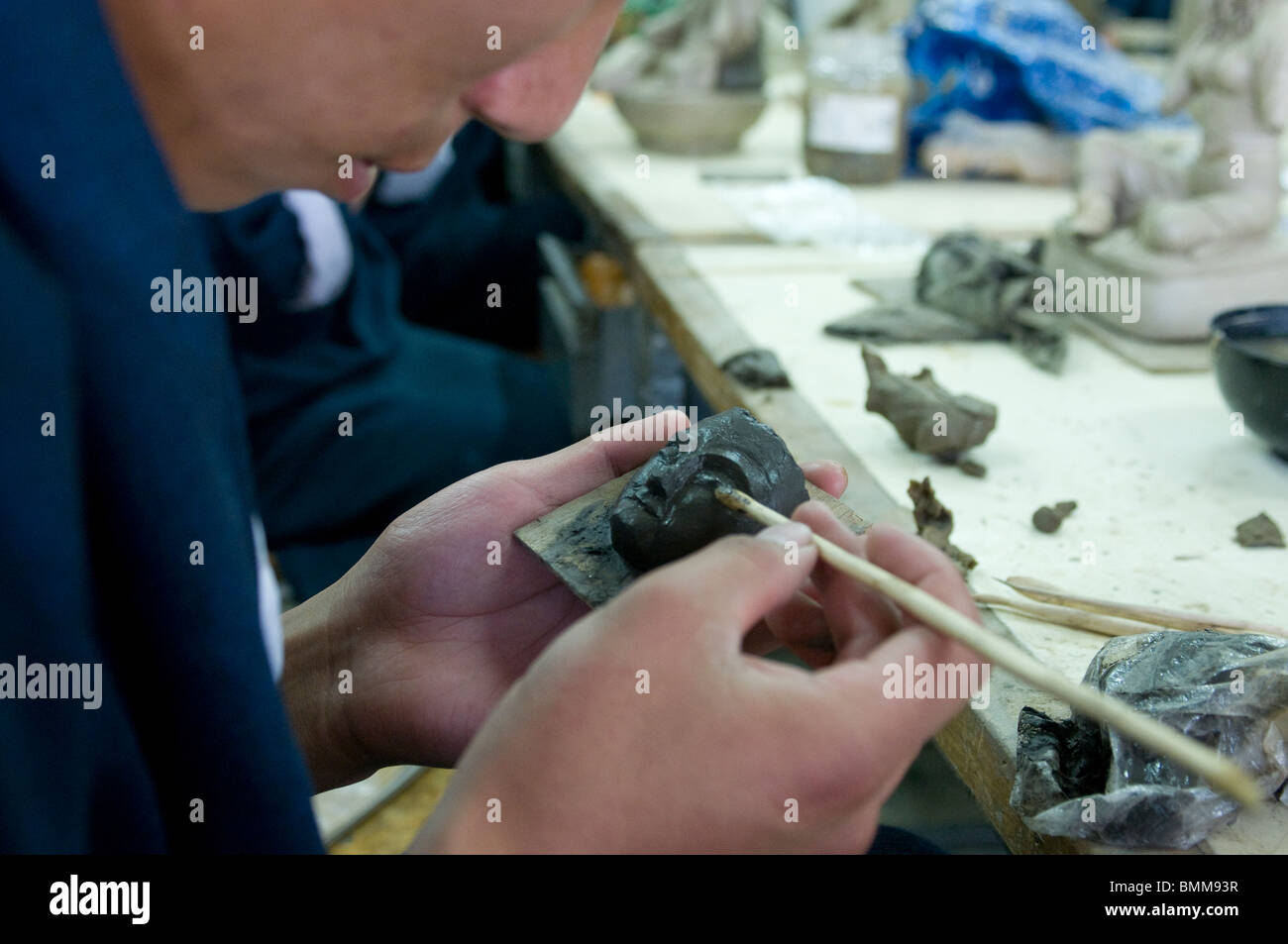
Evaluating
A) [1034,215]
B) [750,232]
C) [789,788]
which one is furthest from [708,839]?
[1034,215]

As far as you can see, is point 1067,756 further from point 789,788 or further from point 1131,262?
point 1131,262

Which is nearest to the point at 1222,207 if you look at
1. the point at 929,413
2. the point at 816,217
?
the point at 929,413

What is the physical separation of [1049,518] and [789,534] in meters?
0.53

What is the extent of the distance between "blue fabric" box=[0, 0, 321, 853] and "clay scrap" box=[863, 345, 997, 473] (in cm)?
85

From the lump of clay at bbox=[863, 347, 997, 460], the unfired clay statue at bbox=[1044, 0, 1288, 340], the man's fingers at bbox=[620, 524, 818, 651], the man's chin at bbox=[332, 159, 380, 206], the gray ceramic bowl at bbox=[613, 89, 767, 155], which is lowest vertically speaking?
the man's fingers at bbox=[620, 524, 818, 651]

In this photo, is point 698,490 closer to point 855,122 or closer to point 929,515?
point 929,515

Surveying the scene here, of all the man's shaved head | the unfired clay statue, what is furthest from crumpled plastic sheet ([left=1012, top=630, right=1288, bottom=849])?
the unfired clay statue

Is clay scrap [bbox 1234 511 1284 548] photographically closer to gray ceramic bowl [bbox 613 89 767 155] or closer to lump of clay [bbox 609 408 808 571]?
lump of clay [bbox 609 408 808 571]

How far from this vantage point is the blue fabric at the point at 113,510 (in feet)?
2.31

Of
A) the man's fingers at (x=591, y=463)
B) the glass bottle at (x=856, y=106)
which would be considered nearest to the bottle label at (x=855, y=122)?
the glass bottle at (x=856, y=106)

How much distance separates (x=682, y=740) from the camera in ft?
2.52

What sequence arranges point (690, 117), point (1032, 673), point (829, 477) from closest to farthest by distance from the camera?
point (1032, 673), point (829, 477), point (690, 117)

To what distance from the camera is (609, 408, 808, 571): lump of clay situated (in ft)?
3.26

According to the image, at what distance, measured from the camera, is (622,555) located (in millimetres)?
1020
